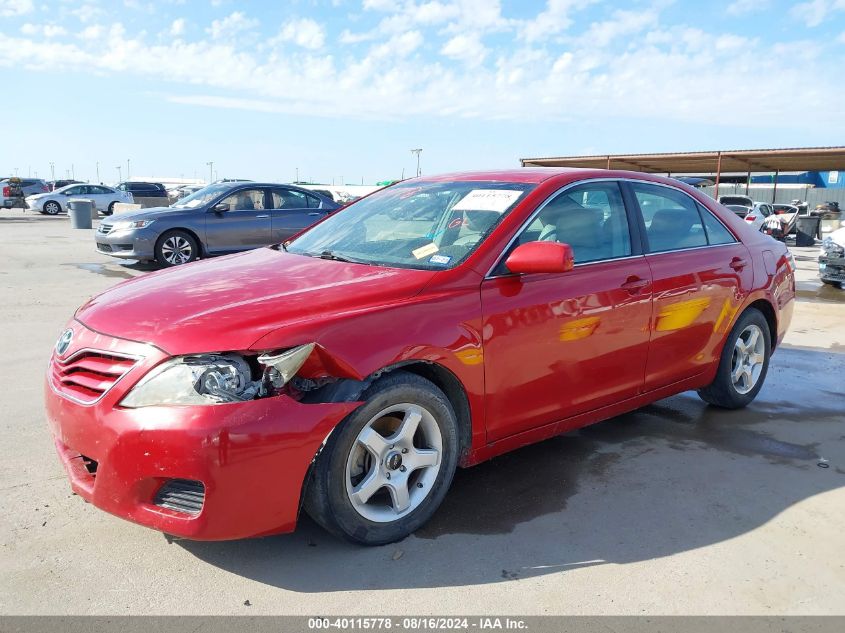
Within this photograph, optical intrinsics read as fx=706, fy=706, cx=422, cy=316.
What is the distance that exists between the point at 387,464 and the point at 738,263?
2988 millimetres

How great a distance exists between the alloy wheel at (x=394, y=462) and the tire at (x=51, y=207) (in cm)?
3405

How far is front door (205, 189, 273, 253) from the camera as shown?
1161 cm

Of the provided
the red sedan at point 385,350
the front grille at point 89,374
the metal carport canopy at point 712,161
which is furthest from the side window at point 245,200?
the metal carport canopy at point 712,161

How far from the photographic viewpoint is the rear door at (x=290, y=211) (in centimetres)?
1190

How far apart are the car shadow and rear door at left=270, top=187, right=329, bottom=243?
27.0ft

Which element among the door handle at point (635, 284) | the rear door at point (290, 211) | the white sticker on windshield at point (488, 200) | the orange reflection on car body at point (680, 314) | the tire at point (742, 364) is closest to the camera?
the white sticker on windshield at point (488, 200)

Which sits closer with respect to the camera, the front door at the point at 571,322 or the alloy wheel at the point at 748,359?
the front door at the point at 571,322

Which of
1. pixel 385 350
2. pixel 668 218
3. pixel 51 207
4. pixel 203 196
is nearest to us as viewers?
pixel 385 350

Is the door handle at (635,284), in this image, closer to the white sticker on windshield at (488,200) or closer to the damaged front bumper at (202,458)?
the white sticker on windshield at (488,200)

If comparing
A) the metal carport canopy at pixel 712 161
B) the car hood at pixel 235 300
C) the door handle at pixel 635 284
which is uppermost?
the metal carport canopy at pixel 712 161

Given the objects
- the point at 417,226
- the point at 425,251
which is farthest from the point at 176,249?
the point at 425,251

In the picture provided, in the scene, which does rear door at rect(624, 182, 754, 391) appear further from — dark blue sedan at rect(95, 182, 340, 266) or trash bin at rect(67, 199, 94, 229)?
trash bin at rect(67, 199, 94, 229)

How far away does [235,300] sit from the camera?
2.96 m

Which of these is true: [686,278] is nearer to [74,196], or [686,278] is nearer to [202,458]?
[202,458]
